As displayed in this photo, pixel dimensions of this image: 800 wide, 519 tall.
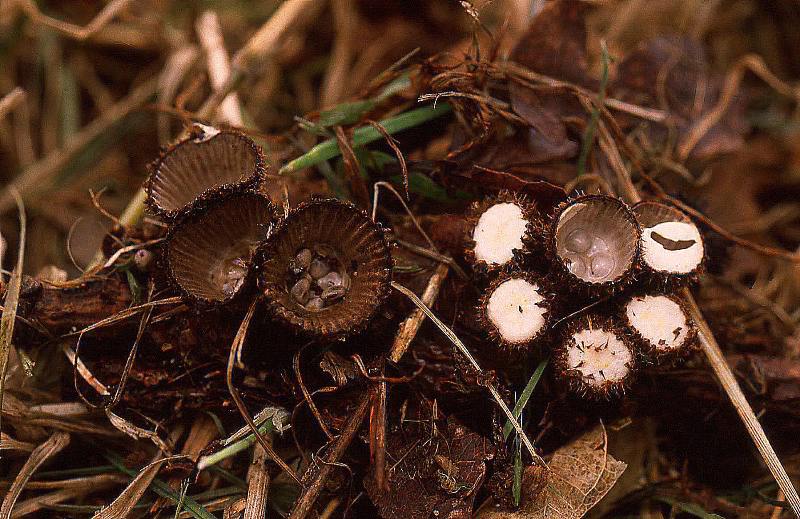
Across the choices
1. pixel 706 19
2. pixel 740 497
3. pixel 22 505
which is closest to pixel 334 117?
pixel 22 505

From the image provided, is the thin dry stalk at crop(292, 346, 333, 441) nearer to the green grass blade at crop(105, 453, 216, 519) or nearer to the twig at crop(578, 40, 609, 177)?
the green grass blade at crop(105, 453, 216, 519)

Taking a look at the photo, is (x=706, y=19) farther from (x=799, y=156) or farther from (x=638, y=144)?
(x=638, y=144)

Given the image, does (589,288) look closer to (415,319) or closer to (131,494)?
(415,319)

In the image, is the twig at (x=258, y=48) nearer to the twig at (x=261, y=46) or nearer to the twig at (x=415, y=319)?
the twig at (x=261, y=46)

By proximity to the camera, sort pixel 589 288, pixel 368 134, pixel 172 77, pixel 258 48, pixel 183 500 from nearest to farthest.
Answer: pixel 589 288, pixel 183 500, pixel 368 134, pixel 258 48, pixel 172 77

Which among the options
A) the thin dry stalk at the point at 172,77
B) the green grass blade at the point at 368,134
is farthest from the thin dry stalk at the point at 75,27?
the green grass blade at the point at 368,134

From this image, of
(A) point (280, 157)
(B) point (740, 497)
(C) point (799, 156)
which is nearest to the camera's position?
(B) point (740, 497)

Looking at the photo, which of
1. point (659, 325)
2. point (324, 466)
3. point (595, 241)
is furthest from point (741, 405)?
point (324, 466)
